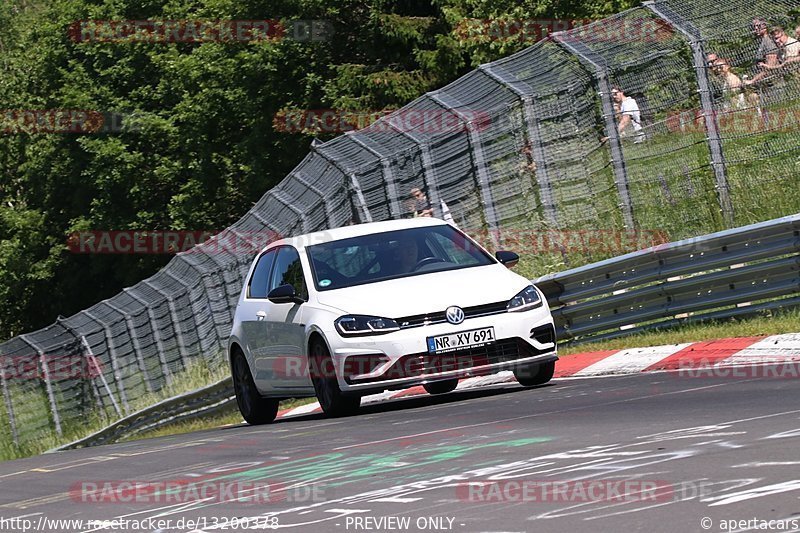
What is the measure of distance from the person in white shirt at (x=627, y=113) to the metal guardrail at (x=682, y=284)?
1987 mm

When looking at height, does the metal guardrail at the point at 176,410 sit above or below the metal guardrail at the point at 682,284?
below

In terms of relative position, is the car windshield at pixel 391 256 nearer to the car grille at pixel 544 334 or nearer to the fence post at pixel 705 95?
the car grille at pixel 544 334

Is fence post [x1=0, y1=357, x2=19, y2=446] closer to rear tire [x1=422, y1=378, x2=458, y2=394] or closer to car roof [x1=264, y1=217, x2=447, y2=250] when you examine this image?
rear tire [x1=422, y1=378, x2=458, y2=394]

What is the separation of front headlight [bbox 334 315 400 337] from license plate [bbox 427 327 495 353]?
313 millimetres

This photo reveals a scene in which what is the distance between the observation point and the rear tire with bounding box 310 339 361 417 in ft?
40.9

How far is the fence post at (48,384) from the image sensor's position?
100 ft

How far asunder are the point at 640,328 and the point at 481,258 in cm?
226

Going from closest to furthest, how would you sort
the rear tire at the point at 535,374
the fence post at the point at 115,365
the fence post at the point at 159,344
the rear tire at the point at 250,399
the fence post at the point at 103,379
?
the rear tire at the point at 535,374
the rear tire at the point at 250,399
the fence post at the point at 159,344
the fence post at the point at 115,365
the fence post at the point at 103,379

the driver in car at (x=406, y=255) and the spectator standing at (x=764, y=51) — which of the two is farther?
the spectator standing at (x=764, y=51)

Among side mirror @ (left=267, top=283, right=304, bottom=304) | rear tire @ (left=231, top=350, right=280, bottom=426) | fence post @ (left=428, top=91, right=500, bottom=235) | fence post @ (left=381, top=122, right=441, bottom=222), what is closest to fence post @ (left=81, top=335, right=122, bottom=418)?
fence post @ (left=381, top=122, right=441, bottom=222)

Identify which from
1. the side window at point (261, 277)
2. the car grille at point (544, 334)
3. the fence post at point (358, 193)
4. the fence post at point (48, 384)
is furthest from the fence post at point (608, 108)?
the fence post at point (48, 384)

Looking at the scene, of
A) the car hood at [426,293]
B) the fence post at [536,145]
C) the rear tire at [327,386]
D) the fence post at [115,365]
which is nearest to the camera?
the car hood at [426,293]

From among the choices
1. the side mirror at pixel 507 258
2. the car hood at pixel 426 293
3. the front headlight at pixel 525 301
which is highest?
the side mirror at pixel 507 258

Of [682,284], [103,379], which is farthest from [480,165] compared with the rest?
[103,379]
